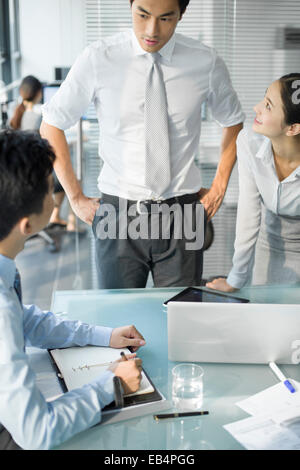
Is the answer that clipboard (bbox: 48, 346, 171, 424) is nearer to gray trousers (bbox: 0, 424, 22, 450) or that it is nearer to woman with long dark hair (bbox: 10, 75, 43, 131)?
gray trousers (bbox: 0, 424, 22, 450)

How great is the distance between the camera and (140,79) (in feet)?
6.20

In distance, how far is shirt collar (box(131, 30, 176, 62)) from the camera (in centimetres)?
187

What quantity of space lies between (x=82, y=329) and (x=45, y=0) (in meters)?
1.81

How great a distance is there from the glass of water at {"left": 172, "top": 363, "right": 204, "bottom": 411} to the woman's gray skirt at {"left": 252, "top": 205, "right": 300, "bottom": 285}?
0.95 metres

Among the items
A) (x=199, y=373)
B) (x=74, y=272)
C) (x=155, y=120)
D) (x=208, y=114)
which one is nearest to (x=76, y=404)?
(x=199, y=373)

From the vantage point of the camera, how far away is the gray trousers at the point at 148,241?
1.93m

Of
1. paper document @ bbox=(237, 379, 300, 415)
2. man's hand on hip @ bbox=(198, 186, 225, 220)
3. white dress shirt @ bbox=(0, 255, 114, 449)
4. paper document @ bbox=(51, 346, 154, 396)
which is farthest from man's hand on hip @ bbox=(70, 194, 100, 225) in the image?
paper document @ bbox=(237, 379, 300, 415)

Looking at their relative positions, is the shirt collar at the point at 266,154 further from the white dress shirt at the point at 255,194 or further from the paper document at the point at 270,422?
the paper document at the point at 270,422

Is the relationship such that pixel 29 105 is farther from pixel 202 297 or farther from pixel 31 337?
pixel 31 337

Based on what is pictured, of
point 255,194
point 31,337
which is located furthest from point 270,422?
point 255,194

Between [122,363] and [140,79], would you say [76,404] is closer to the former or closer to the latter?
[122,363]

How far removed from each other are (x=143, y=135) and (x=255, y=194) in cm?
46

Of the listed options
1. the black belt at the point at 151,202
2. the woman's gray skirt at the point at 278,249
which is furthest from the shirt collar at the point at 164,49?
the woman's gray skirt at the point at 278,249

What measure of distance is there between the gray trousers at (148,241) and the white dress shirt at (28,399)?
874 millimetres
